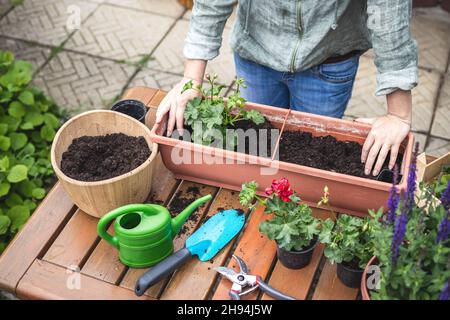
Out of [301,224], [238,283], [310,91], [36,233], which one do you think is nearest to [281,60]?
[310,91]

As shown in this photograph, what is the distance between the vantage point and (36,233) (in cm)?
184

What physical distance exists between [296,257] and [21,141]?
7.36 ft

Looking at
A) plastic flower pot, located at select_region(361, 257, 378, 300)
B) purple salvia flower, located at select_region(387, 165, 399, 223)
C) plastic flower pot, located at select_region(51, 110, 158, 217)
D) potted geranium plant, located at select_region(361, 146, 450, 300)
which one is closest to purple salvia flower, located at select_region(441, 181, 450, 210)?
potted geranium plant, located at select_region(361, 146, 450, 300)

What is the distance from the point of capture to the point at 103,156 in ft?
6.34

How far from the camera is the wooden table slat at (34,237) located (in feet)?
5.66

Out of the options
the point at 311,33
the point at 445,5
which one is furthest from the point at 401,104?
the point at 445,5

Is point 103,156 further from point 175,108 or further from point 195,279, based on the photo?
point 195,279

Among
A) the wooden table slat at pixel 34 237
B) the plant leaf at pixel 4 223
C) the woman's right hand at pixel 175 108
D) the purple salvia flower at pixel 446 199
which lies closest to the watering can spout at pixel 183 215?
the woman's right hand at pixel 175 108

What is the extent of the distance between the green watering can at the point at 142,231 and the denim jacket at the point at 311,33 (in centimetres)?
68

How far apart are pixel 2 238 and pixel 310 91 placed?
1.87m

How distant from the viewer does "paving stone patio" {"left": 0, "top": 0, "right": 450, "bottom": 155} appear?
148 inches

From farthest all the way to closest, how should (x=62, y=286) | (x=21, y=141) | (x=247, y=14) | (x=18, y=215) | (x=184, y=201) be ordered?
(x=21, y=141)
(x=18, y=215)
(x=247, y=14)
(x=184, y=201)
(x=62, y=286)

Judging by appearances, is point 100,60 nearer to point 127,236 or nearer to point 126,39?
point 126,39

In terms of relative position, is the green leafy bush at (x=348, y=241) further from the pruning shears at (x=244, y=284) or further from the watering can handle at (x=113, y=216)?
the watering can handle at (x=113, y=216)
